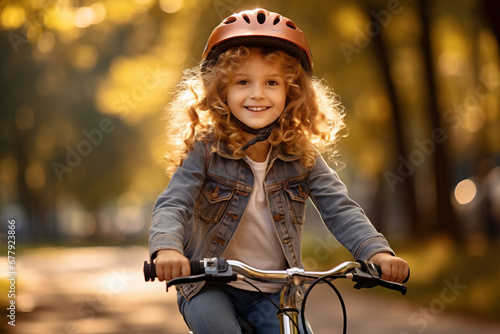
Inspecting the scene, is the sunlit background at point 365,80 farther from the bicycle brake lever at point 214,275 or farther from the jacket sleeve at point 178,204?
the bicycle brake lever at point 214,275

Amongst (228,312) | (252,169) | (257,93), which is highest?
(257,93)

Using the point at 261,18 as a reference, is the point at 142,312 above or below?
below

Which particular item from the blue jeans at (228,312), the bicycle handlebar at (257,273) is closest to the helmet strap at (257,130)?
the blue jeans at (228,312)

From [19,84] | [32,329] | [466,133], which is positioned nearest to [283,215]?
[32,329]

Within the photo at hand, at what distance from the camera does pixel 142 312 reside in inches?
363

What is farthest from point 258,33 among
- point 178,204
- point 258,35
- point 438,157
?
point 438,157

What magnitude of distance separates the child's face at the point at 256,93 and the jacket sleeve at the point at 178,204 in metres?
0.23

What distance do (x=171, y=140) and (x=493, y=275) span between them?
7.76 metres

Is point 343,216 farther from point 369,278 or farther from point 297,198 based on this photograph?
point 369,278

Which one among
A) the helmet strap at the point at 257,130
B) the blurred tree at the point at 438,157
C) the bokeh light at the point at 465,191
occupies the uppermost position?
the bokeh light at the point at 465,191

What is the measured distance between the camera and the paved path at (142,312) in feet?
25.1

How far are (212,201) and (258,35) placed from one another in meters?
A: 0.74

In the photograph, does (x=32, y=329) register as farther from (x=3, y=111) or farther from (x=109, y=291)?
(x=3, y=111)

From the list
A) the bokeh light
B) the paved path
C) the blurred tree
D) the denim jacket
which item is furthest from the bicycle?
the bokeh light
